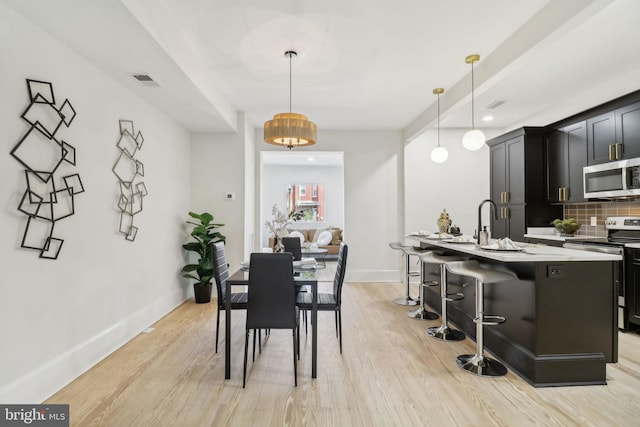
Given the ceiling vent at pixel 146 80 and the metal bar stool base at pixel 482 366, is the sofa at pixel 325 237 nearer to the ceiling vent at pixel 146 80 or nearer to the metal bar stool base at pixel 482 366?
the ceiling vent at pixel 146 80

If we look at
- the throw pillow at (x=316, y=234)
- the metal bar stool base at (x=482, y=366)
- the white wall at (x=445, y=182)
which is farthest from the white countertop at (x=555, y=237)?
the throw pillow at (x=316, y=234)

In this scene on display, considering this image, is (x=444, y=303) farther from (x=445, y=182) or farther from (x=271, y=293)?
(x=445, y=182)

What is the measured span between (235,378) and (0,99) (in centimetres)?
230

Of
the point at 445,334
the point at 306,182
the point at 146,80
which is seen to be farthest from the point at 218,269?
the point at 306,182

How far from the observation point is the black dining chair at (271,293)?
2.46 metres

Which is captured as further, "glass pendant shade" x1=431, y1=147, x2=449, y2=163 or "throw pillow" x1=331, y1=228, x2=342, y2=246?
"throw pillow" x1=331, y1=228, x2=342, y2=246

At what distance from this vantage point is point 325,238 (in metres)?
9.22

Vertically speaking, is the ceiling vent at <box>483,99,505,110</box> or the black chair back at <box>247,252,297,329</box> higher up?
the ceiling vent at <box>483,99,505,110</box>

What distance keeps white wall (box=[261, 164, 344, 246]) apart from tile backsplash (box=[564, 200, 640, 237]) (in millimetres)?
6416

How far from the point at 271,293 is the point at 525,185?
13.7 ft

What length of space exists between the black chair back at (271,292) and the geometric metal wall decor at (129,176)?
5.74ft

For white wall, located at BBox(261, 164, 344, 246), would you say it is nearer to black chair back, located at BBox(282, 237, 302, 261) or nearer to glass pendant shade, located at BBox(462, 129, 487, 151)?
black chair back, located at BBox(282, 237, 302, 261)

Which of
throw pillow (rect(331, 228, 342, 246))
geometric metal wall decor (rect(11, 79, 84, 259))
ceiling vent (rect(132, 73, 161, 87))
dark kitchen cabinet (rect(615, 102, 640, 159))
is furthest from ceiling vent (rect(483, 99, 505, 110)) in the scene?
throw pillow (rect(331, 228, 342, 246))

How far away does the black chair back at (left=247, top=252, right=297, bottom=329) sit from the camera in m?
2.46
